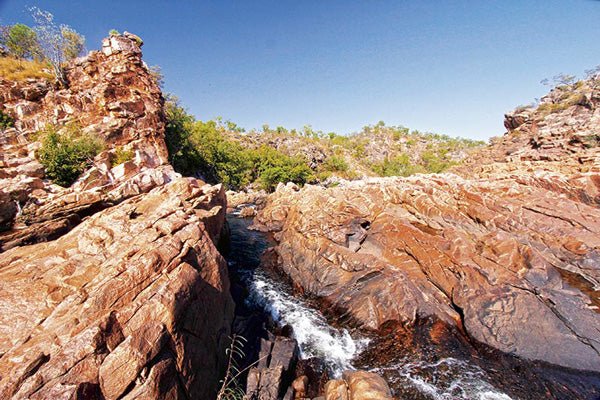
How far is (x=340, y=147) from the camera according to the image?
302ft

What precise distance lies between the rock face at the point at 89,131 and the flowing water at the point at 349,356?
9.82 meters

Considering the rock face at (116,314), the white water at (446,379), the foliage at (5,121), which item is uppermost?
the foliage at (5,121)

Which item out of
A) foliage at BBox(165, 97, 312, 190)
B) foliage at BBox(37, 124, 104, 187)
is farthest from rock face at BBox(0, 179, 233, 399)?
foliage at BBox(165, 97, 312, 190)

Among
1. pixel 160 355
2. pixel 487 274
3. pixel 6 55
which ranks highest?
pixel 6 55

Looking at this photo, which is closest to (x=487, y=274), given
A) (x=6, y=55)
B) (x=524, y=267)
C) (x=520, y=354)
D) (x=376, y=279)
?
(x=524, y=267)

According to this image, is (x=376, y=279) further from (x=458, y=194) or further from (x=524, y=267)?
(x=458, y=194)

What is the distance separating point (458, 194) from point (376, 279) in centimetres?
1098

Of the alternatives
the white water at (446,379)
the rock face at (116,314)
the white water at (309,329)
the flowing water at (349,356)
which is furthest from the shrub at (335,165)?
the rock face at (116,314)

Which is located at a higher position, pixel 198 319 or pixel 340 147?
pixel 340 147

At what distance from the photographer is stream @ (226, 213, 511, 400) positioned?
350 inches

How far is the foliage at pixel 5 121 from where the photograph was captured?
17.8 meters

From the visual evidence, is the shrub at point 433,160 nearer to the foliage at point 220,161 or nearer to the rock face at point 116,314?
the foliage at point 220,161

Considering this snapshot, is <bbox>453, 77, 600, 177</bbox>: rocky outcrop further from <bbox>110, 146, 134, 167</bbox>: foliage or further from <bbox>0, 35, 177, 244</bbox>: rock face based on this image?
<bbox>110, 146, 134, 167</bbox>: foliage

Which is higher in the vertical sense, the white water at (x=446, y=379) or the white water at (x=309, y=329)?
the white water at (x=446, y=379)
